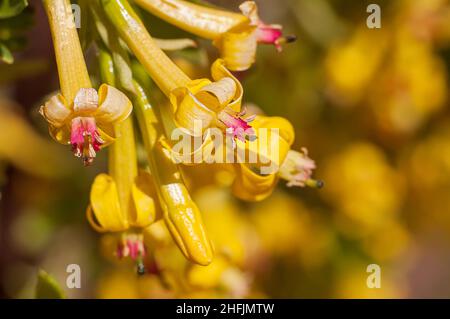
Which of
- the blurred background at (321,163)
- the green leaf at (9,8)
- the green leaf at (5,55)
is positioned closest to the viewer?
the green leaf at (9,8)

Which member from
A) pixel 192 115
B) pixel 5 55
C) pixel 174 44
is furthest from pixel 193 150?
pixel 5 55

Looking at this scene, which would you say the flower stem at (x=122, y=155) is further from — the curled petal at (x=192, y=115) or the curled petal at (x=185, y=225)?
the curled petal at (x=192, y=115)

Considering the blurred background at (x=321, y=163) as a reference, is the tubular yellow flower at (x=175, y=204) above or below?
below

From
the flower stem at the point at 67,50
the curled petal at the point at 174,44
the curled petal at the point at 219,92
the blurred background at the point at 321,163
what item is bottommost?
the curled petal at the point at 219,92

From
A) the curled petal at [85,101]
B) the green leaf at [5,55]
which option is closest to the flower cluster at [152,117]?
the curled petal at [85,101]

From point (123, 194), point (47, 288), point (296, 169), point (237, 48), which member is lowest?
point (47, 288)

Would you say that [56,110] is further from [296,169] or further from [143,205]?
[296,169]
